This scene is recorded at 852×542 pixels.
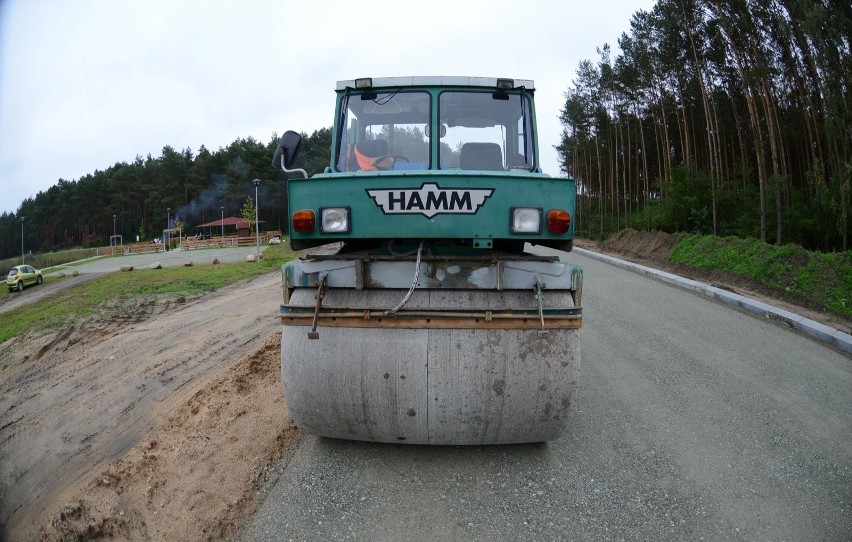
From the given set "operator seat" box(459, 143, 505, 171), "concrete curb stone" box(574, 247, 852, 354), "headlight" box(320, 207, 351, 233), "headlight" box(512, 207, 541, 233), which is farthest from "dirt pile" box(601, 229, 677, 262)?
"headlight" box(320, 207, 351, 233)

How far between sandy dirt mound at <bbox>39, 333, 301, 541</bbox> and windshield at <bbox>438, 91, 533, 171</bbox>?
107 inches

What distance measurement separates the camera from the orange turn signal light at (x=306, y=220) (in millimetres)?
3502

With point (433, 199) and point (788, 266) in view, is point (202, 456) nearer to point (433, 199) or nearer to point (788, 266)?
point (433, 199)

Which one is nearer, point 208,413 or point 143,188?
point 208,413

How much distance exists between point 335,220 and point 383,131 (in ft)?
4.98

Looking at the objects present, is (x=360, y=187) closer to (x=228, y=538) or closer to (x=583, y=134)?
(x=228, y=538)

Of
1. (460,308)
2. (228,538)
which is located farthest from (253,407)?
(460,308)

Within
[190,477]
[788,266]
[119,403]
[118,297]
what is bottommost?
[119,403]

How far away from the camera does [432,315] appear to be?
3.37m

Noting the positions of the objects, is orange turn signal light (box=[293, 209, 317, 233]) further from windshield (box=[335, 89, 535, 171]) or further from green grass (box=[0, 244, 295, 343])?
green grass (box=[0, 244, 295, 343])

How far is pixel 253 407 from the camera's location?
→ 5066 millimetres

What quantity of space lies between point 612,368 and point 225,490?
4286 mm

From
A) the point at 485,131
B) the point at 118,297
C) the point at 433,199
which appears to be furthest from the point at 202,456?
the point at 118,297

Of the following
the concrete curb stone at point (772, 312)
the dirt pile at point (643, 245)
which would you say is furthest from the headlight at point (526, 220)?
the dirt pile at point (643, 245)
